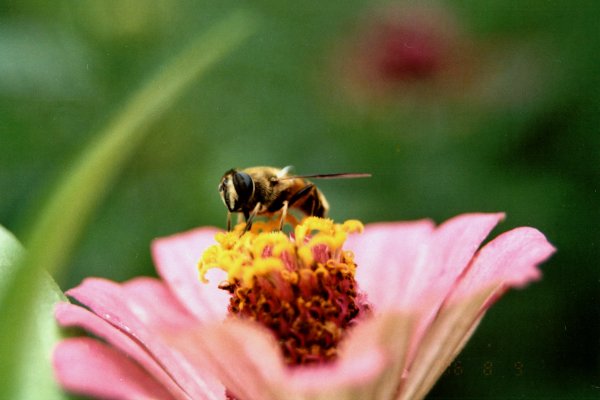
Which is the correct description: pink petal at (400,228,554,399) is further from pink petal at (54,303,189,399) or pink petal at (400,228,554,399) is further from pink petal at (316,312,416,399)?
pink petal at (54,303,189,399)

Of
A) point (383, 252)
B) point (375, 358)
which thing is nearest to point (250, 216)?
point (383, 252)

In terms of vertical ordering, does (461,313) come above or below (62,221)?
below

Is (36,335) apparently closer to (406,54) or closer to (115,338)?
(115,338)

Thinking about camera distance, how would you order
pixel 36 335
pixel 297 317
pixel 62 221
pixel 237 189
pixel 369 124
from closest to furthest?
pixel 62 221 < pixel 36 335 < pixel 297 317 < pixel 237 189 < pixel 369 124

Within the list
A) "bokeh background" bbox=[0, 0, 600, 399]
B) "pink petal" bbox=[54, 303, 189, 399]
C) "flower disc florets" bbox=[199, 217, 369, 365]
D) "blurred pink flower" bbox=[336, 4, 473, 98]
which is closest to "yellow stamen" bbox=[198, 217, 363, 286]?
"flower disc florets" bbox=[199, 217, 369, 365]

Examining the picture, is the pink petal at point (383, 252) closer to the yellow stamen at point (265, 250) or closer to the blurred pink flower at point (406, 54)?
the yellow stamen at point (265, 250)

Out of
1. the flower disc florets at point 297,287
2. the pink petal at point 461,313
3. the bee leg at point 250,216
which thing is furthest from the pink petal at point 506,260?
the bee leg at point 250,216

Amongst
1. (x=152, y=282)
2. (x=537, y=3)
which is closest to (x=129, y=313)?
(x=152, y=282)
